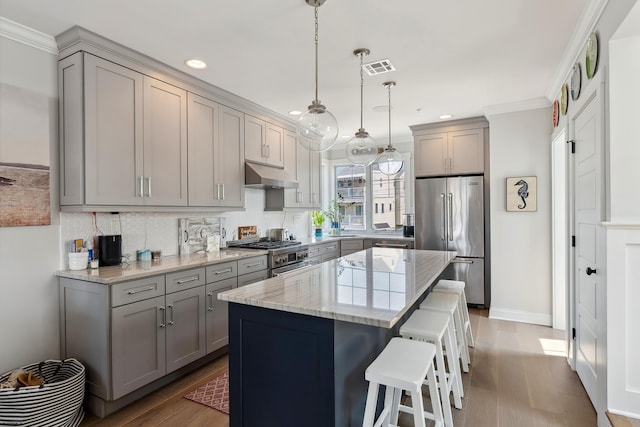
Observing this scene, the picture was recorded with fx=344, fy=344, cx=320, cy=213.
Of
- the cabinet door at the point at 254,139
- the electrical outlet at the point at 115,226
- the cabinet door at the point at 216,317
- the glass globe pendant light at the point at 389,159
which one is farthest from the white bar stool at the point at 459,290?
the electrical outlet at the point at 115,226

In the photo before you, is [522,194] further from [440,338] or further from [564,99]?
[440,338]

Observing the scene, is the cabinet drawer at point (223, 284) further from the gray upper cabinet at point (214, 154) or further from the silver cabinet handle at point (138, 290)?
the gray upper cabinet at point (214, 154)

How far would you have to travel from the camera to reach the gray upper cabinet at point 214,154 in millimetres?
3223

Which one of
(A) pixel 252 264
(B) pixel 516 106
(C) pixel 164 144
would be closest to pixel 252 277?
(A) pixel 252 264

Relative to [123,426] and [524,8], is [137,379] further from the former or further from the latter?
[524,8]

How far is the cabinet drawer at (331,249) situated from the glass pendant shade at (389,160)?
1.79 meters

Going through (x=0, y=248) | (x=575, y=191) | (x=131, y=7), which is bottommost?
(x=0, y=248)

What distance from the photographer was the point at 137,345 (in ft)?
7.93

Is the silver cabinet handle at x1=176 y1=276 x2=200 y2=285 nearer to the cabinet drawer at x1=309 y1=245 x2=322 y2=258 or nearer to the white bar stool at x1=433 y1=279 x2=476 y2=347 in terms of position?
the cabinet drawer at x1=309 y1=245 x2=322 y2=258

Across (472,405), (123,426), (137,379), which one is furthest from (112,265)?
(472,405)

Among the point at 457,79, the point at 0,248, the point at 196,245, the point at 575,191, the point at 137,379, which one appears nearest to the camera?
the point at 0,248

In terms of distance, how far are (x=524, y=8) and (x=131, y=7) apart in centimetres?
242

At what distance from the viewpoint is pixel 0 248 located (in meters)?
2.26

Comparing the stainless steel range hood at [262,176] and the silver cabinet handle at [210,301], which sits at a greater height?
the stainless steel range hood at [262,176]
